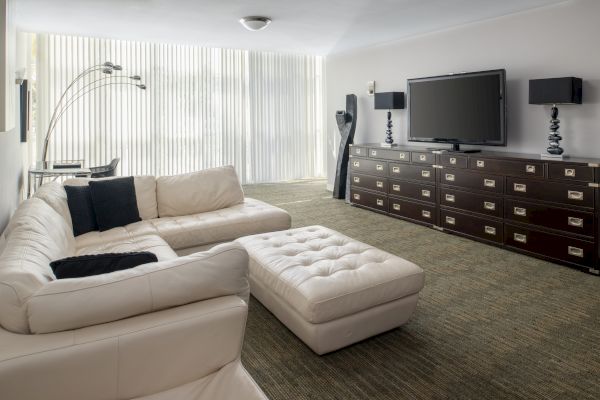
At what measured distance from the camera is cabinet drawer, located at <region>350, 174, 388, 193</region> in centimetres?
625

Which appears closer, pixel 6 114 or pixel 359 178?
pixel 6 114

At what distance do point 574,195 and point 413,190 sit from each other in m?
2.05

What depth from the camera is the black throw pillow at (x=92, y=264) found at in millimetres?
1562

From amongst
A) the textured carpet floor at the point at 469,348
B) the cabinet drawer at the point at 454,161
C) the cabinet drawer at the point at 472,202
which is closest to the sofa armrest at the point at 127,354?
the textured carpet floor at the point at 469,348

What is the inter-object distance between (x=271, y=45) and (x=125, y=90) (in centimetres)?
264

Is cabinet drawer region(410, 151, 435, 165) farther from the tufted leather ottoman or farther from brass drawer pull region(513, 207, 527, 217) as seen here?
the tufted leather ottoman

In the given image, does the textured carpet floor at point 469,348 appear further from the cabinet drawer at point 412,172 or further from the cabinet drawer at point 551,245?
the cabinet drawer at point 412,172

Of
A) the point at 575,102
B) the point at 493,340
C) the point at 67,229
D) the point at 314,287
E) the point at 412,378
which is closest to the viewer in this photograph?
the point at 412,378

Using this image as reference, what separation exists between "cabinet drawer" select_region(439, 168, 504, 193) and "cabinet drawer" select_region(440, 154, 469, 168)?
6 centimetres

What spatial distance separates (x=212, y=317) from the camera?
1.42 meters

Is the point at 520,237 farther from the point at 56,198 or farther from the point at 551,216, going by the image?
the point at 56,198

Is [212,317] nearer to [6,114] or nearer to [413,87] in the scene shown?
[6,114]

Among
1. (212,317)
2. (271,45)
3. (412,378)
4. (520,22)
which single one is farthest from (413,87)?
(212,317)

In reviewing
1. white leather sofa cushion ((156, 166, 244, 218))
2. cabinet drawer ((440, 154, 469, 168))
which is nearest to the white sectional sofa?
white leather sofa cushion ((156, 166, 244, 218))
